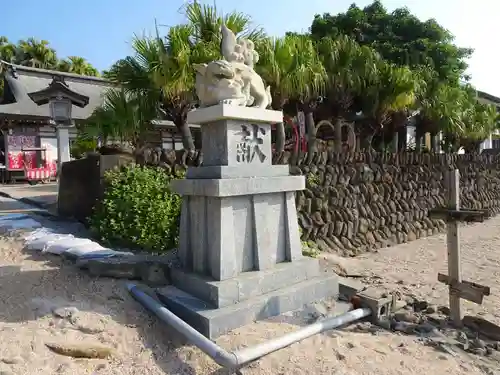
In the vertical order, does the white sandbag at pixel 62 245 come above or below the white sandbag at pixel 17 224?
below

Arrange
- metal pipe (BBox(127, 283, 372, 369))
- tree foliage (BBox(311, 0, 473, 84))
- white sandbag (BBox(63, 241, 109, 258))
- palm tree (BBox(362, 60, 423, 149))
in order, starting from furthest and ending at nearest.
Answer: tree foliage (BBox(311, 0, 473, 84)), palm tree (BBox(362, 60, 423, 149)), white sandbag (BBox(63, 241, 109, 258)), metal pipe (BBox(127, 283, 372, 369))

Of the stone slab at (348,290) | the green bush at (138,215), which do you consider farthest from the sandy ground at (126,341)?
the green bush at (138,215)

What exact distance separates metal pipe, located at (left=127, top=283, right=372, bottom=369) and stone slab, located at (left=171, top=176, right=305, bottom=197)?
1.15 metres

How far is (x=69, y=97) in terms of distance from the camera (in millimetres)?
14461

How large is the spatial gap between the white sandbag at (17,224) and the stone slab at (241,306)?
324cm

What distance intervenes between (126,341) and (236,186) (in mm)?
1667

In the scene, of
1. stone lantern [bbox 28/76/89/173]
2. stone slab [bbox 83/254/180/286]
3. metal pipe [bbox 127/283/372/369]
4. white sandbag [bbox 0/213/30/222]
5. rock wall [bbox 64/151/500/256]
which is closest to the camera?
metal pipe [bbox 127/283/372/369]

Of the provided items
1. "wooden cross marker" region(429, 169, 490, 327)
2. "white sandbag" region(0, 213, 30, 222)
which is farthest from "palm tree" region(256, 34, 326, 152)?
"white sandbag" region(0, 213, 30, 222)

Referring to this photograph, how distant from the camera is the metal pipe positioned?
2.67 m

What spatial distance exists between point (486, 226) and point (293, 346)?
40.9ft

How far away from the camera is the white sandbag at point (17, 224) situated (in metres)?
5.56

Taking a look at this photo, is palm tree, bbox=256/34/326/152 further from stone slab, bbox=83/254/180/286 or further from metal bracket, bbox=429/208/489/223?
stone slab, bbox=83/254/180/286

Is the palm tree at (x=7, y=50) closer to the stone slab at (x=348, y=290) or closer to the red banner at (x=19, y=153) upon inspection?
the red banner at (x=19, y=153)

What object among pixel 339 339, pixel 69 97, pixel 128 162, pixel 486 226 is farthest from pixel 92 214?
pixel 486 226
